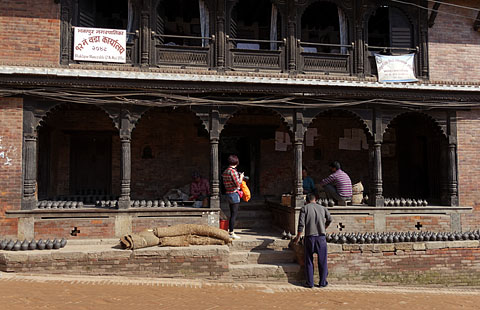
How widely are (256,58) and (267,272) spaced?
5933 mm

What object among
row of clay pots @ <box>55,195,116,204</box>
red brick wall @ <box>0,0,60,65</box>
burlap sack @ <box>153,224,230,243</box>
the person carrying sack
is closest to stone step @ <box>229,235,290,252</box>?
the person carrying sack

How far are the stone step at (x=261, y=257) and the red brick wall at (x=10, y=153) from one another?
5.55 metres

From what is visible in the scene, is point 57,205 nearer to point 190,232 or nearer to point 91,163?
point 91,163

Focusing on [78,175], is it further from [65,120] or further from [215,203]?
[215,203]

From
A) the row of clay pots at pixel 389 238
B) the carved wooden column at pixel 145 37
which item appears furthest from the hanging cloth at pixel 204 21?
the row of clay pots at pixel 389 238

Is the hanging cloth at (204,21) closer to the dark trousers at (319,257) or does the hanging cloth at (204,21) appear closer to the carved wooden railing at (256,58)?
the carved wooden railing at (256,58)

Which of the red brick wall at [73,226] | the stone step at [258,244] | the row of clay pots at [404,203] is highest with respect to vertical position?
the row of clay pots at [404,203]

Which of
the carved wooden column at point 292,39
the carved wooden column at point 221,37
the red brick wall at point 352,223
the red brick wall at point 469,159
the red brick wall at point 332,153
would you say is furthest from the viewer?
the red brick wall at point 332,153

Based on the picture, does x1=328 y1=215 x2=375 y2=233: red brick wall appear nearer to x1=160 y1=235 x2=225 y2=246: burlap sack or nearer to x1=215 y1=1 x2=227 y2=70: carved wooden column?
x1=160 y1=235 x2=225 y2=246: burlap sack

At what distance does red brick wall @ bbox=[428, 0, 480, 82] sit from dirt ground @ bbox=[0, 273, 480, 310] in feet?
21.5

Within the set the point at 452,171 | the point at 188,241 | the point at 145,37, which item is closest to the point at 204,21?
the point at 145,37

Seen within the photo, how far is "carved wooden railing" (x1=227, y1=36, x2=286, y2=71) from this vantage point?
34.4ft

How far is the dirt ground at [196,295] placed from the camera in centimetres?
591

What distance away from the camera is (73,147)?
12.7 metres
